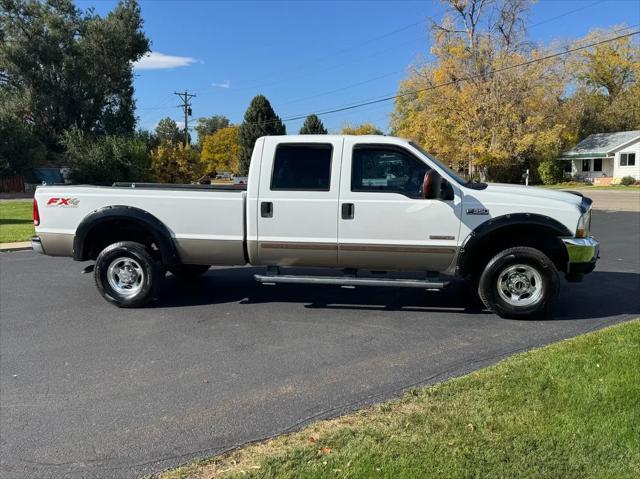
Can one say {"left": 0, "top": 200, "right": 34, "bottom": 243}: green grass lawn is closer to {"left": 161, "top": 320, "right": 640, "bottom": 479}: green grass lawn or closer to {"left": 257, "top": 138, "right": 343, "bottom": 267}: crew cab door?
{"left": 257, "top": 138, "right": 343, "bottom": 267}: crew cab door

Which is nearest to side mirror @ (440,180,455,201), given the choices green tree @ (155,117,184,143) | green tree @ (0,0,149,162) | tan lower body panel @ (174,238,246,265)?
tan lower body panel @ (174,238,246,265)

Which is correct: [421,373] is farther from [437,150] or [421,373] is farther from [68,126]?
[68,126]

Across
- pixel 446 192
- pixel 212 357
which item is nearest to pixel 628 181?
pixel 446 192

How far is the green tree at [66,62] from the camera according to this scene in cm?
4525

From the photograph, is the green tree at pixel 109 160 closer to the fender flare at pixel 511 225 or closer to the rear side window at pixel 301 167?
the rear side window at pixel 301 167

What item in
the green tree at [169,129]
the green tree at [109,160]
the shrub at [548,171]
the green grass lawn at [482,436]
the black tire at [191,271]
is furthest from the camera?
the green tree at [169,129]

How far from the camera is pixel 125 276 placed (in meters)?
6.84

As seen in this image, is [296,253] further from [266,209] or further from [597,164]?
[597,164]

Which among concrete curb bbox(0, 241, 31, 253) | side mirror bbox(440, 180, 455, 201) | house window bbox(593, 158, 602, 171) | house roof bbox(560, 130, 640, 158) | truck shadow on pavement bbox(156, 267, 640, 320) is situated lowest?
truck shadow on pavement bbox(156, 267, 640, 320)

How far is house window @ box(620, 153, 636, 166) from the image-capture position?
4956 centimetres

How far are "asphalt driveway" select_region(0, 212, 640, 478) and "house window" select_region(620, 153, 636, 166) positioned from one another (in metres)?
48.4

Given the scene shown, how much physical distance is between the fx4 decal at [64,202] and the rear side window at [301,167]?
248cm

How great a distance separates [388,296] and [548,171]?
46.6 metres

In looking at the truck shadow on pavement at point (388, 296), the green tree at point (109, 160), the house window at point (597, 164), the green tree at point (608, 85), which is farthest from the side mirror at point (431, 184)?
the green tree at point (608, 85)
